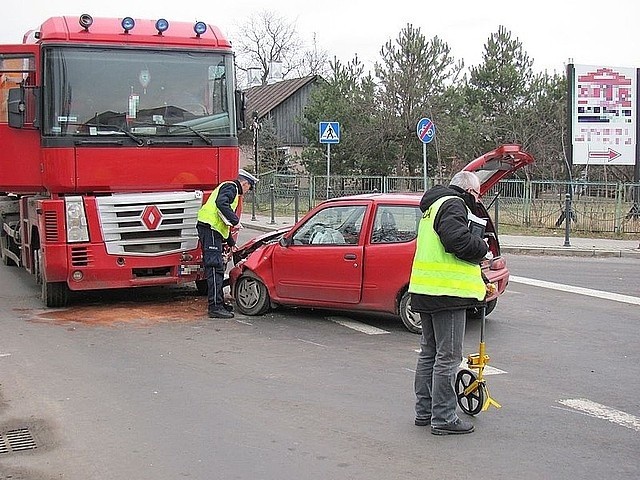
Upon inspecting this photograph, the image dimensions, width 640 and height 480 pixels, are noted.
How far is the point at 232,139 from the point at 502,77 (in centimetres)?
3018

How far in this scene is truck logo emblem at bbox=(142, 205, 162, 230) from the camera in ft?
36.1

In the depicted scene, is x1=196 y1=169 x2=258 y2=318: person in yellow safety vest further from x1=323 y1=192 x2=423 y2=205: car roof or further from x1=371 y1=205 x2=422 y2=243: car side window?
x1=371 y1=205 x2=422 y2=243: car side window

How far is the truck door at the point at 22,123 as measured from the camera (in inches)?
418

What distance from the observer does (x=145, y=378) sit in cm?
758

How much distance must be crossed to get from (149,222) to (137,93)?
162 cm

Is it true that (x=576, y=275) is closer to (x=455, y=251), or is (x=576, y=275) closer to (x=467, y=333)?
(x=467, y=333)

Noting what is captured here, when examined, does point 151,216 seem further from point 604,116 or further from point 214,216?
point 604,116

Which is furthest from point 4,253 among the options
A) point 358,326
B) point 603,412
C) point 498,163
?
point 603,412

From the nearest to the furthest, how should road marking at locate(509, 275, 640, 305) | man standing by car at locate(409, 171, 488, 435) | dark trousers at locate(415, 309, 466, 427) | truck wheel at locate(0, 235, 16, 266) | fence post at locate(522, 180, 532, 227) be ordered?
man standing by car at locate(409, 171, 488, 435)
dark trousers at locate(415, 309, 466, 427)
road marking at locate(509, 275, 640, 305)
truck wheel at locate(0, 235, 16, 266)
fence post at locate(522, 180, 532, 227)

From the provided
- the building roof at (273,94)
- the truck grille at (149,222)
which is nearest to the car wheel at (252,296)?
the truck grille at (149,222)

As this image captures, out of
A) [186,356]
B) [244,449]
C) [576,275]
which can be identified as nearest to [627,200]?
[576,275]

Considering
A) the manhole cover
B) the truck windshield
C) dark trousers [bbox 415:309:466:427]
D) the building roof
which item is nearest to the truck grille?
the truck windshield

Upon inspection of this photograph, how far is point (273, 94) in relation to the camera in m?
58.8

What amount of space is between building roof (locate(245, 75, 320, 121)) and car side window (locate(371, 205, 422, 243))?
44.6m
